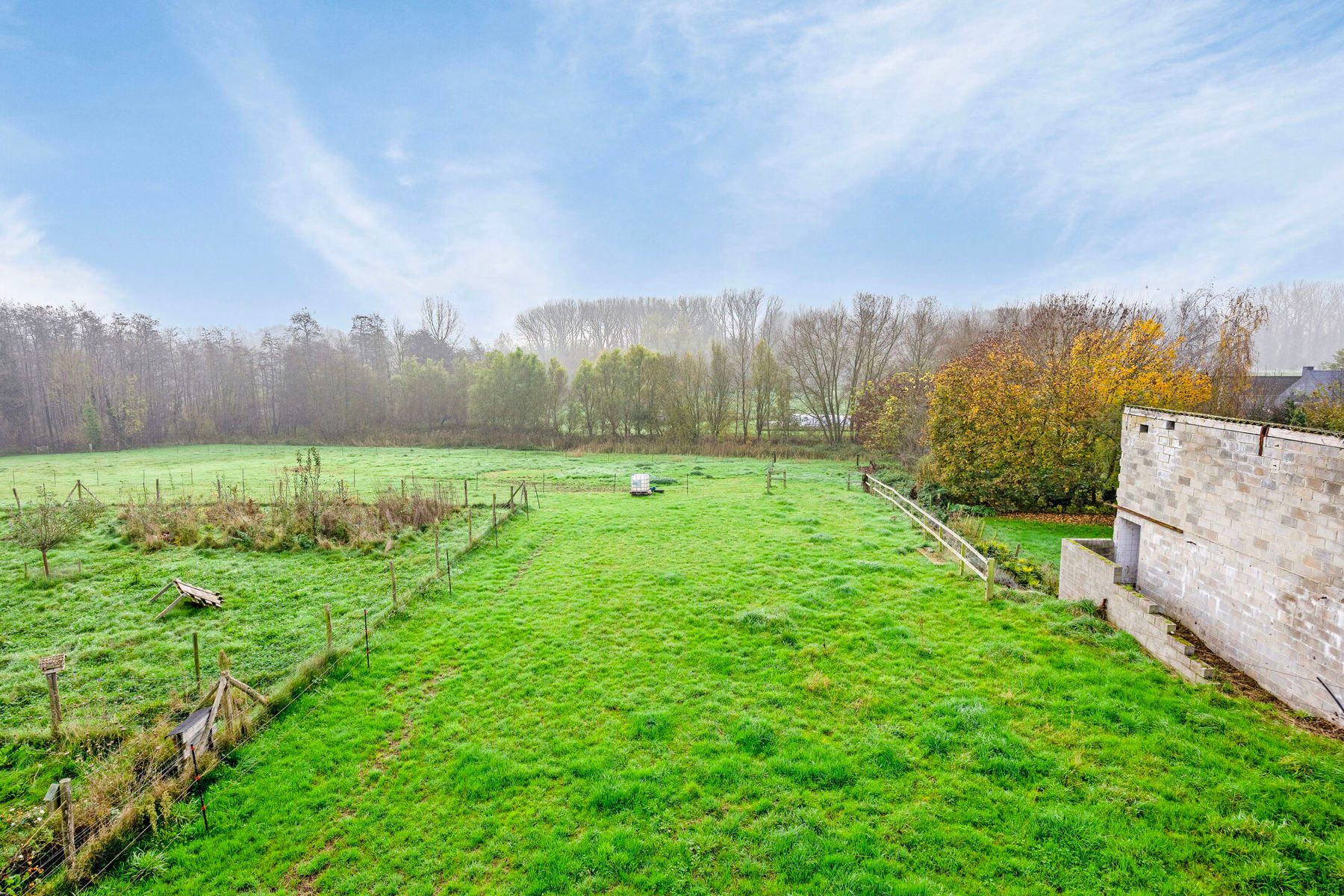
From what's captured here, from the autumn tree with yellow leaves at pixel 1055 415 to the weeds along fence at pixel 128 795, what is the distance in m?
22.0

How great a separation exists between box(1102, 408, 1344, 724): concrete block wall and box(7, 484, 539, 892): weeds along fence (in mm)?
13404

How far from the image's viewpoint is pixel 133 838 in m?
5.04

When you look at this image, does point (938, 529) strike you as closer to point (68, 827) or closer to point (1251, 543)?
point (1251, 543)

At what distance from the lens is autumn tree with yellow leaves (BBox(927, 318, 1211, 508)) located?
19.7 meters

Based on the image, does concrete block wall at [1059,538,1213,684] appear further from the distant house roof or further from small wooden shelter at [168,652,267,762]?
the distant house roof

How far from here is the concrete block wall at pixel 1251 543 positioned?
6.70 metres

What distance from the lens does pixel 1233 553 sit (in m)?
8.16

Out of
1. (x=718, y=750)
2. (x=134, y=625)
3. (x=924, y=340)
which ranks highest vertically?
(x=924, y=340)

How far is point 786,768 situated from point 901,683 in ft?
8.66

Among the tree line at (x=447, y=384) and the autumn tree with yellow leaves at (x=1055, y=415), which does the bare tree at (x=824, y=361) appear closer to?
the tree line at (x=447, y=384)

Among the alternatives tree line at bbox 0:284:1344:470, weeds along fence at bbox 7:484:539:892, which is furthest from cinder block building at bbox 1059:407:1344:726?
tree line at bbox 0:284:1344:470

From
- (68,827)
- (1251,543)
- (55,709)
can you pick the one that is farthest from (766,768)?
(55,709)

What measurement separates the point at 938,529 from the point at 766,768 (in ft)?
36.7

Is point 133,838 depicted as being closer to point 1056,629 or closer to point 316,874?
point 316,874
